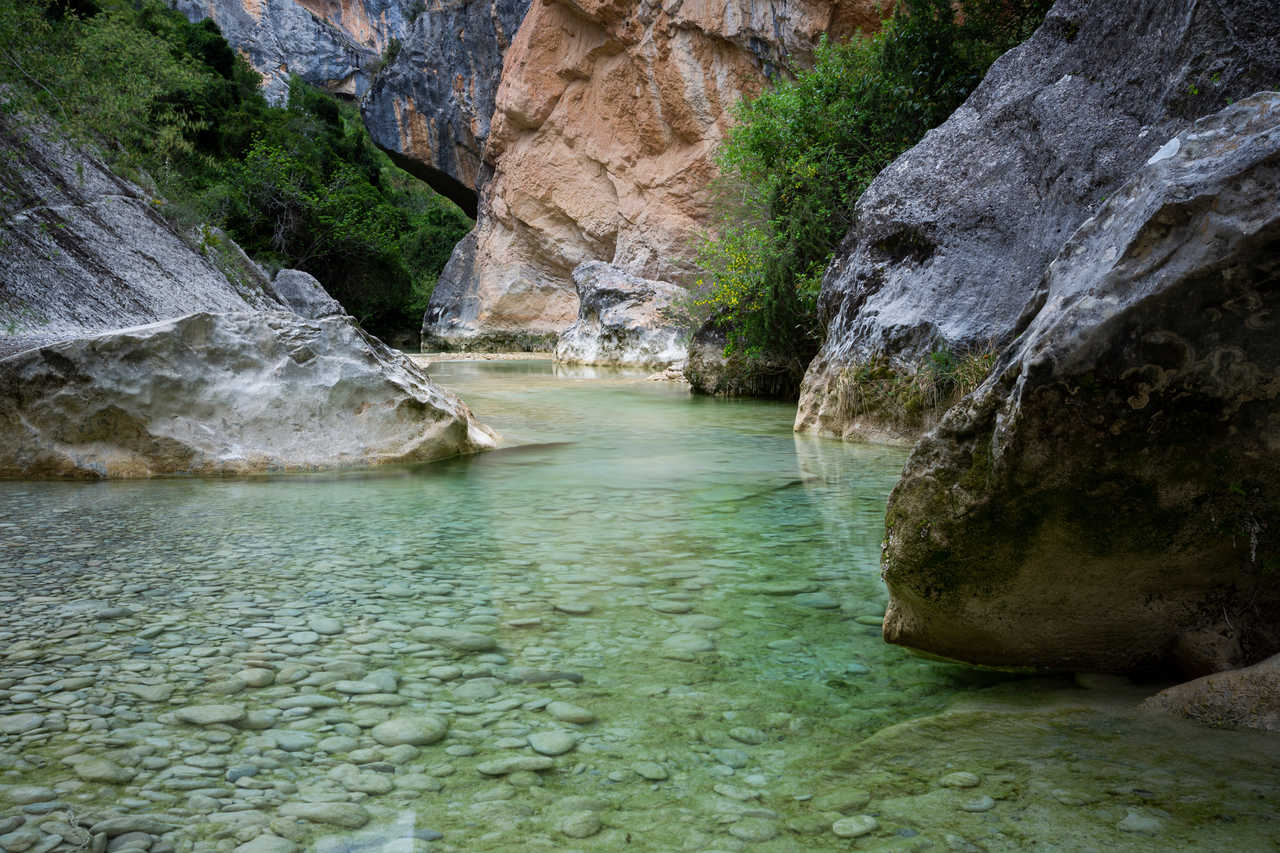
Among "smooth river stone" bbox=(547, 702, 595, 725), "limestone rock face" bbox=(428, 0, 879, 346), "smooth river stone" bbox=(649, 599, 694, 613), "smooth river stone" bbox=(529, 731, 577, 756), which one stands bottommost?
"smooth river stone" bbox=(529, 731, 577, 756)

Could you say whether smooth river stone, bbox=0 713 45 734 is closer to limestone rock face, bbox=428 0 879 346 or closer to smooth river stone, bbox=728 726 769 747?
smooth river stone, bbox=728 726 769 747

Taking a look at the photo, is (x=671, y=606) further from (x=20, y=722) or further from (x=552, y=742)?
(x=20, y=722)

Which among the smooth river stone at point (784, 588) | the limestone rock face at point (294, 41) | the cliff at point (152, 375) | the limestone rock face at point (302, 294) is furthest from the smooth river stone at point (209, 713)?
the limestone rock face at point (294, 41)

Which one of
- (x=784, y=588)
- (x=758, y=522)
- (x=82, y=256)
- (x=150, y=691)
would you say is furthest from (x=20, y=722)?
(x=82, y=256)

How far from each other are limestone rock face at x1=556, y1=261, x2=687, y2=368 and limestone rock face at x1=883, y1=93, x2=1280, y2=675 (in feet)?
63.0

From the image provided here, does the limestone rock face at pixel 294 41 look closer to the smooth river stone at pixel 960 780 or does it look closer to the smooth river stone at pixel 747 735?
the smooth river stone at pixel 747 735

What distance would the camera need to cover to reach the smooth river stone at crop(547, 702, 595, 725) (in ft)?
7.35

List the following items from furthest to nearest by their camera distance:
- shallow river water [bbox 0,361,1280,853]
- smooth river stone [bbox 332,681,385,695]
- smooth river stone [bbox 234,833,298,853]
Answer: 1. smooth river stone [bbox 332,681,385,695]
2. shallow river water [bbox 0,361,1280,853]
3. smooth river stone [bbox 234,833,298,853]

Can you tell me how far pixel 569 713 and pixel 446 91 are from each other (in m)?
41.1

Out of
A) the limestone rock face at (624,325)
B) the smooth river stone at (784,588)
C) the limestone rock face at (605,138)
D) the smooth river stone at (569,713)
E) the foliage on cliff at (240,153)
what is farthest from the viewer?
the limestone rock face at (605,138)

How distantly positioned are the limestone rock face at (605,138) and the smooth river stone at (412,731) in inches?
881

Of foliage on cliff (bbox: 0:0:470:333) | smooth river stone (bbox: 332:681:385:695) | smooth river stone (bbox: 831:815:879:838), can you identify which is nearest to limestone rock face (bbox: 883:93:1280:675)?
smooth river stone (bbox: 831:815:879:838)

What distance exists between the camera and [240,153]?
101ft

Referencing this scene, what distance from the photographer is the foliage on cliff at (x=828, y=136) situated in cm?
1105
